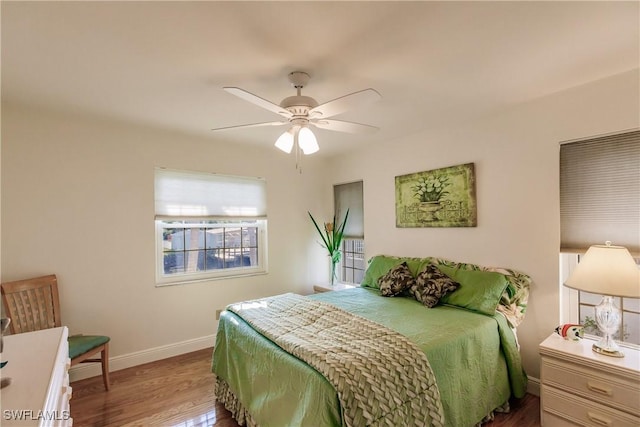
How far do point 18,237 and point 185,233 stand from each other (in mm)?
1371

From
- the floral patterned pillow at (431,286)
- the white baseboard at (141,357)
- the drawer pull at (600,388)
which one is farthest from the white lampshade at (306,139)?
the white baseboard at (141,357)

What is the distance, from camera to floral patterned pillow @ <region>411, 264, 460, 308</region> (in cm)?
261

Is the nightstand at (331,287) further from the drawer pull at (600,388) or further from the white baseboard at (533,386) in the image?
the drawer pull at (600,388)

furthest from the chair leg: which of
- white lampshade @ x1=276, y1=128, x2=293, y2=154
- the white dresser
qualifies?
white lampshade @ x1=276, y1=128, x2=293, y2=154

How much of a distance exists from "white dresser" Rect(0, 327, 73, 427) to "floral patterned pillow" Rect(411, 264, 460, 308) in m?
2.40

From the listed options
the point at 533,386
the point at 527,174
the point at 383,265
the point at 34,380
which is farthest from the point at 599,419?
the point at 34,380

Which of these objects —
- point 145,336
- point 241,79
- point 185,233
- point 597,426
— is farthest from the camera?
point 185,233

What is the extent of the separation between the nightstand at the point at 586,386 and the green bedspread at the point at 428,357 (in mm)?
272

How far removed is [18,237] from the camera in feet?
8.49

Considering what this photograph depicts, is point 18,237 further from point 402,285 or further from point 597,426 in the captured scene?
point 597,426

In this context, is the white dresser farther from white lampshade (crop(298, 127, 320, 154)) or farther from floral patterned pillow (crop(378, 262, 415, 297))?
floral patterned pillow (crop(378, 262, 415, 297))

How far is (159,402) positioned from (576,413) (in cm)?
295

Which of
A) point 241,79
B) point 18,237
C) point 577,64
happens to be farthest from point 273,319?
point 577,64

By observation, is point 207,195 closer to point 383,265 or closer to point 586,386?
point 383,265
